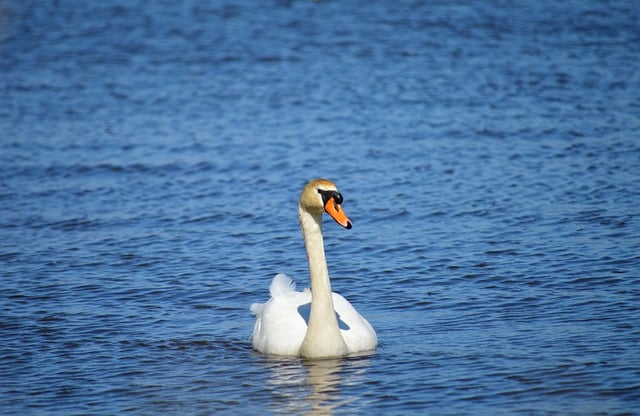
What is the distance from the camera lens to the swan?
9.27 metres

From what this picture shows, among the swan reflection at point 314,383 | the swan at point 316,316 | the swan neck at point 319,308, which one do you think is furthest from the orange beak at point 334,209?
the swan reflection at point 314,383

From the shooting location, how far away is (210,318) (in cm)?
1080

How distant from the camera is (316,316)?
9.38m

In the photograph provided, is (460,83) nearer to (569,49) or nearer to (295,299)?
(569,49)

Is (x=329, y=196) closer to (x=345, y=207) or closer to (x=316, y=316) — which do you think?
(x=316, y=316)

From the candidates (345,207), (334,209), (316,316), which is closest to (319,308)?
(316,316)

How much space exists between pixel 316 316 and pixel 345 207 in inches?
213

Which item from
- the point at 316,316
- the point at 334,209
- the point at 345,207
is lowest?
the point at 345,207

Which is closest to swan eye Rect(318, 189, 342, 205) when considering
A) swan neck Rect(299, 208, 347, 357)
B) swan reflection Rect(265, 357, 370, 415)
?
swan neck Rect(299, 208, 347, 357)

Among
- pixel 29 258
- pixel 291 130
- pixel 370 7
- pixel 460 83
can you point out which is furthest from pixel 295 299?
pixel 370 7

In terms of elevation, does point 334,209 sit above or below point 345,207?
above

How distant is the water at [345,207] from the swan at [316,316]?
17 cm

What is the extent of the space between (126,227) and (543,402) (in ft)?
23.5

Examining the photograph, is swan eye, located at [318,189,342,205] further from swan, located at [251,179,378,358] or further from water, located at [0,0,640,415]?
water, located at [0,0,640,415]
